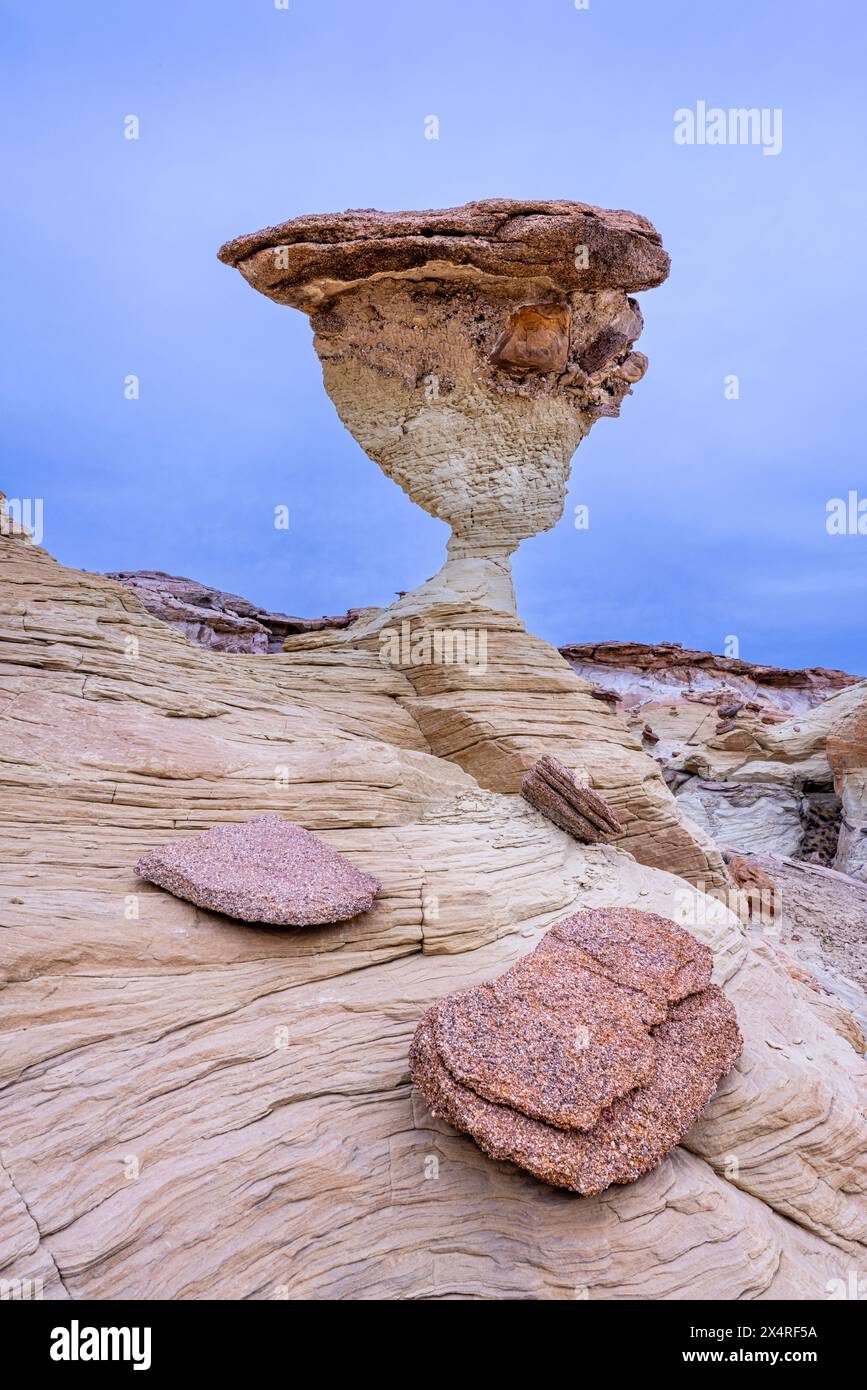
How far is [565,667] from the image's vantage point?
13648mm

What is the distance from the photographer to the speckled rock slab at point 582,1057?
4.35m

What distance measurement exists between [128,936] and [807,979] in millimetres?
10110

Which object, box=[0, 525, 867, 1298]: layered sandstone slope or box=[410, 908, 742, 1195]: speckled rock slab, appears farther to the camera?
box=[410, 908, 742, 1195]: speckled rock slab

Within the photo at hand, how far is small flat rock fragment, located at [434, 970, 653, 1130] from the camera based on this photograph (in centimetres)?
446

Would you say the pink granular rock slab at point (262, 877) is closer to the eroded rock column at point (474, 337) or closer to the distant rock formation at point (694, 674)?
the eroded rock column at point (474, 337)

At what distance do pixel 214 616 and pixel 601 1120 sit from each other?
91.3 feet

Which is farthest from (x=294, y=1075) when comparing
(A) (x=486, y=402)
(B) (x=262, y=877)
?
(A) (x=486, y=402)

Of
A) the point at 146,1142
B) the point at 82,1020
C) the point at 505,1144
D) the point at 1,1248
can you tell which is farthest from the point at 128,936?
the point at 505,1144

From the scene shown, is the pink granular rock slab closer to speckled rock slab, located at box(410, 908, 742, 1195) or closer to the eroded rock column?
speckled rock slab, located at box(410, 908, 742, 1195)

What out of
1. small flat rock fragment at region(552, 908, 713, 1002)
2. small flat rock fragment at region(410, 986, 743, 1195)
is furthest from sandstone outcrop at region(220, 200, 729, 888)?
small flat rock fragment at region(410, 986, 743, 1195)

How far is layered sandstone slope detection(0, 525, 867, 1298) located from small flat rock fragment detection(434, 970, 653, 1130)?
53 cm

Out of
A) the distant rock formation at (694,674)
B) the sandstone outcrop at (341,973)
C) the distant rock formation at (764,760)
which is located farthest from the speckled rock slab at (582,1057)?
the distant rock formation at (694,674)

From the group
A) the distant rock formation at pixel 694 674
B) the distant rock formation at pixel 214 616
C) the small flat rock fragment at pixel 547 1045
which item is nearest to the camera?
the small flat rock fragment at pixel 547 1045
